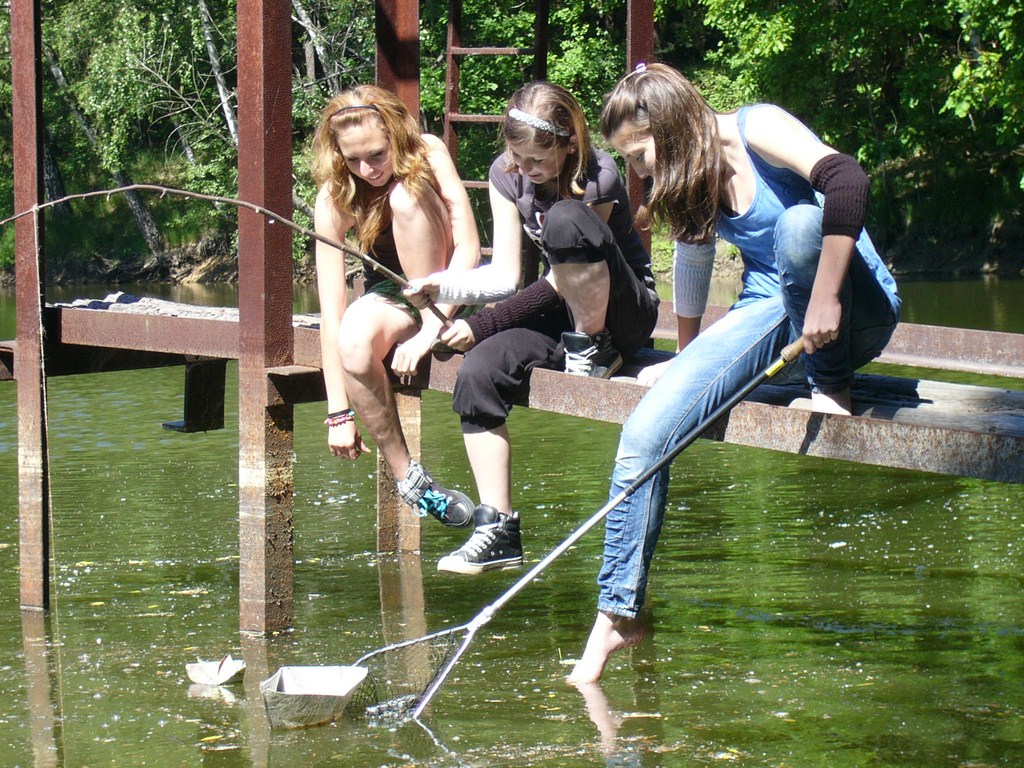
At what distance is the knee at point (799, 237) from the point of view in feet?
12.3

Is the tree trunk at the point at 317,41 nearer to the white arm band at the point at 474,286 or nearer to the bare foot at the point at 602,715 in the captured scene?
the white arm band at the point at 474,286

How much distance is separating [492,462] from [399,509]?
258 cm

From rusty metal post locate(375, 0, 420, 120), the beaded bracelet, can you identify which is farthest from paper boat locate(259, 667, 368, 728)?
rusty metal post locate(375, 0, 420, 120)

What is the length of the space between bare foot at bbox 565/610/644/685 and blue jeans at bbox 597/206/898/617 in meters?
0.07

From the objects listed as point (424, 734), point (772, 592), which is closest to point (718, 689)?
point (424, 734)

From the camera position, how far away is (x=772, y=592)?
621cm

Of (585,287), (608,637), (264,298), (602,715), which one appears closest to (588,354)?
(585,287)

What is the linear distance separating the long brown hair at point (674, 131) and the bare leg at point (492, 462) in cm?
93

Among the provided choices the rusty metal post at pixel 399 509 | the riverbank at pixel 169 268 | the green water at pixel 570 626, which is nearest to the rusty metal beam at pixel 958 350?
the green water at pixel 570 626

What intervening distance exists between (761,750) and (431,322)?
1626mm

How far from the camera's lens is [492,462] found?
14.9 feet

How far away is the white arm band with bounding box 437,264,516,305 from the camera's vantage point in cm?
465

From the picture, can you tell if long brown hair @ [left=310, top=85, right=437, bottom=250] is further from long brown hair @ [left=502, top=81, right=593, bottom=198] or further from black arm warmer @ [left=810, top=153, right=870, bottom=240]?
black arm warmer @ [left=810, top=153, right=870, bottom=240]

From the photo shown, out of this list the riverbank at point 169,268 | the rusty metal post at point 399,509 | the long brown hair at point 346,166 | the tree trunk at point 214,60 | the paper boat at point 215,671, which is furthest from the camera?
the riverbank at point 169,268
